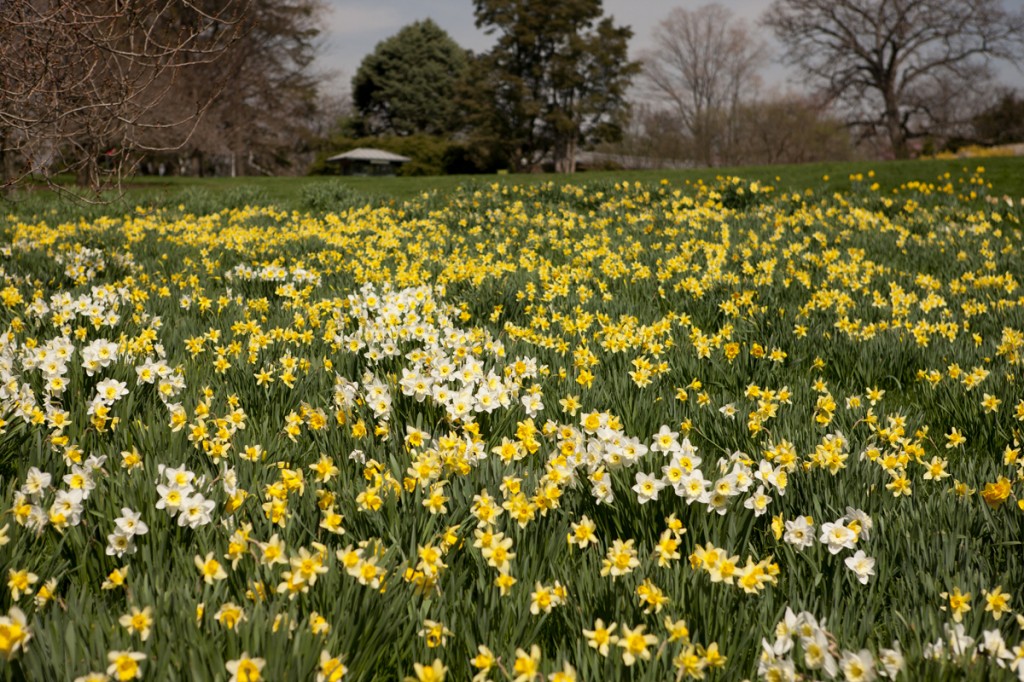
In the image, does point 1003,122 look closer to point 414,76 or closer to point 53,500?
point 414,76

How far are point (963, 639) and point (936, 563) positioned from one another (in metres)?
0.39

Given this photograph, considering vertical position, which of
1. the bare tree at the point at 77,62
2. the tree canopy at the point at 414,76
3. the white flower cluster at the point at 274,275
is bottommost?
the white flower cluster at the point at 274,275

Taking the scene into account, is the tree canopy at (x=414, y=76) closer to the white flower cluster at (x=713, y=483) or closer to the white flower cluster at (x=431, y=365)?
the white flower cluster at (x=431, y=365)

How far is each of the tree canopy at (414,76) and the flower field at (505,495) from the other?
5335 cm

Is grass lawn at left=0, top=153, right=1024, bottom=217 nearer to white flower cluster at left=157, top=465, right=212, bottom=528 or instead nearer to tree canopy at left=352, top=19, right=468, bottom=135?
white flower cluster at left=157, top=465, right=212, bottom=528

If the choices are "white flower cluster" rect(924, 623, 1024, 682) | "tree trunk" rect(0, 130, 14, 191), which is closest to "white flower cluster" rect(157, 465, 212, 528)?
"white flower cluster" rect(924, 623, 1024, 682)

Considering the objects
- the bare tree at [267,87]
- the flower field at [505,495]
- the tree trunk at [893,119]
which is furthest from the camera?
the tree trunk at [893,119]

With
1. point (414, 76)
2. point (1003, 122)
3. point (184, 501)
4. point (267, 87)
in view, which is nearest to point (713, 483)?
point (184, 501)

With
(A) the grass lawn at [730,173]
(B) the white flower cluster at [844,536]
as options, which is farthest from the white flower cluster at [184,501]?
(A) the grass lawn at [730,173]

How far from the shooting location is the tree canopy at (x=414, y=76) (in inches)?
2143

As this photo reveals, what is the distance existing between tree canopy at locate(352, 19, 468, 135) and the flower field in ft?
175

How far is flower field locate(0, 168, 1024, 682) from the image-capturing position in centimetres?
137

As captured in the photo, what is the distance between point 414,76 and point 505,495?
5775 centimetres

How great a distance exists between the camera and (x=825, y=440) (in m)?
2.26
